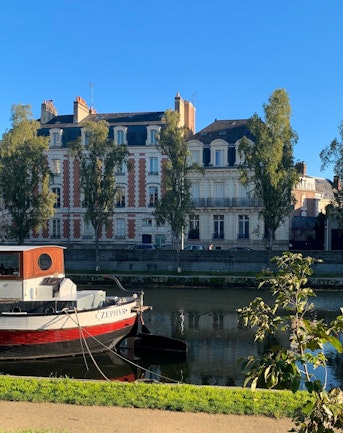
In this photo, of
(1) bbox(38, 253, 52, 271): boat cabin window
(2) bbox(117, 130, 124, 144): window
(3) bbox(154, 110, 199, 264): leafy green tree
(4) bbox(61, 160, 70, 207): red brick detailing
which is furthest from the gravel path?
(2) bbox(117, 130, 124, 144): window

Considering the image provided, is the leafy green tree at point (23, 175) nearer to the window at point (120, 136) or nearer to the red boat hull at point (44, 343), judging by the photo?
the window at point (120, 136)

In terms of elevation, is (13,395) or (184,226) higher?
(184,226)

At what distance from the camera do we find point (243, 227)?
41562 mm

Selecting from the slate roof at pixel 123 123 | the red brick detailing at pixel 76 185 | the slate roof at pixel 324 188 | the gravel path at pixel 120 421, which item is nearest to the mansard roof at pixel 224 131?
the slate roof at pixel 123 123

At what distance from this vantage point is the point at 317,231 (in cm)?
4312

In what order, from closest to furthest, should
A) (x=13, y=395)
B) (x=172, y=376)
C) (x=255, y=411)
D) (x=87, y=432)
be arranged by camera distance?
(x=87, y=432) < (x=255, y=411) < (x=13, y=395) < (x=172, y=376)

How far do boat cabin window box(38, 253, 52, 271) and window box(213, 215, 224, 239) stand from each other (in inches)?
1099

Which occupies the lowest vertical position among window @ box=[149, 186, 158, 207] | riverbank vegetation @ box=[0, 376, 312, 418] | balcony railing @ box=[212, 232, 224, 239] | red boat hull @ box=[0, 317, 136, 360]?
red boat hull @ box=[0, 317, 136, 360]

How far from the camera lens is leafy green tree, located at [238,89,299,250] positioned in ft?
105

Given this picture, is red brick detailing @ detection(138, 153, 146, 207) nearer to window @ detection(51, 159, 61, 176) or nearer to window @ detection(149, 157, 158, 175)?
window @ detection(149, 157, 158, 175)

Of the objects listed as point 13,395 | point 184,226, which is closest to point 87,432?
point 13,395

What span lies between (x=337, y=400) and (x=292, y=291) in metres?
1.15

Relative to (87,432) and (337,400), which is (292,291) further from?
(87,432)

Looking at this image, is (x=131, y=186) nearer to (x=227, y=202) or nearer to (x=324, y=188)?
(x=227, y=202)
